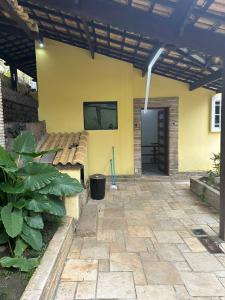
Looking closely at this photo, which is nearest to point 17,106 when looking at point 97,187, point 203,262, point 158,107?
point 97,187

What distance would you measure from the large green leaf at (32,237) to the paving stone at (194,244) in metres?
2.02

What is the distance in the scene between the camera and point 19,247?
2838 mm

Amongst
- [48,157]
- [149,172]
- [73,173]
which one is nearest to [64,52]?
[48,157]

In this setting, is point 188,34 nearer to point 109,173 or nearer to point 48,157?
point 48,157

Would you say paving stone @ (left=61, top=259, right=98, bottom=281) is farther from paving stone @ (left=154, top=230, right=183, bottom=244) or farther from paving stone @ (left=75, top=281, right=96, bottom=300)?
paving stone @ (left=154, top=230, right=183, bottom=244)

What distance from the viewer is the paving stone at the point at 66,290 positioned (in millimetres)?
2562

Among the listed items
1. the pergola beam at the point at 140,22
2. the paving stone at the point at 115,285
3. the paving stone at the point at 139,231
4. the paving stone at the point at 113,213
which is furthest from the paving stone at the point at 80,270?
the pergola beam at the point at 140,22

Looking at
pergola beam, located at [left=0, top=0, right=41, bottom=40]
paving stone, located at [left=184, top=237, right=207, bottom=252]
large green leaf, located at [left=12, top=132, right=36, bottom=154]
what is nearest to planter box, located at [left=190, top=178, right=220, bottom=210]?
paving stone, located at [left=184, top=237, right=207, bottom=252]

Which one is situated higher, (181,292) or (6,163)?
(6,163)

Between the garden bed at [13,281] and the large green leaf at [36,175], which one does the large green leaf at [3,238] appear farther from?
the large green leaf at [36,175]

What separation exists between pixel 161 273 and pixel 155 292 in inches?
14.1

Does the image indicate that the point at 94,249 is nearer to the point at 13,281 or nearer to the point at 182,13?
the point at 13,281

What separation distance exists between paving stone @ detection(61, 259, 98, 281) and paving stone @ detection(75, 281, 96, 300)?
87mm

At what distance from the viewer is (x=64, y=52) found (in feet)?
23.2
